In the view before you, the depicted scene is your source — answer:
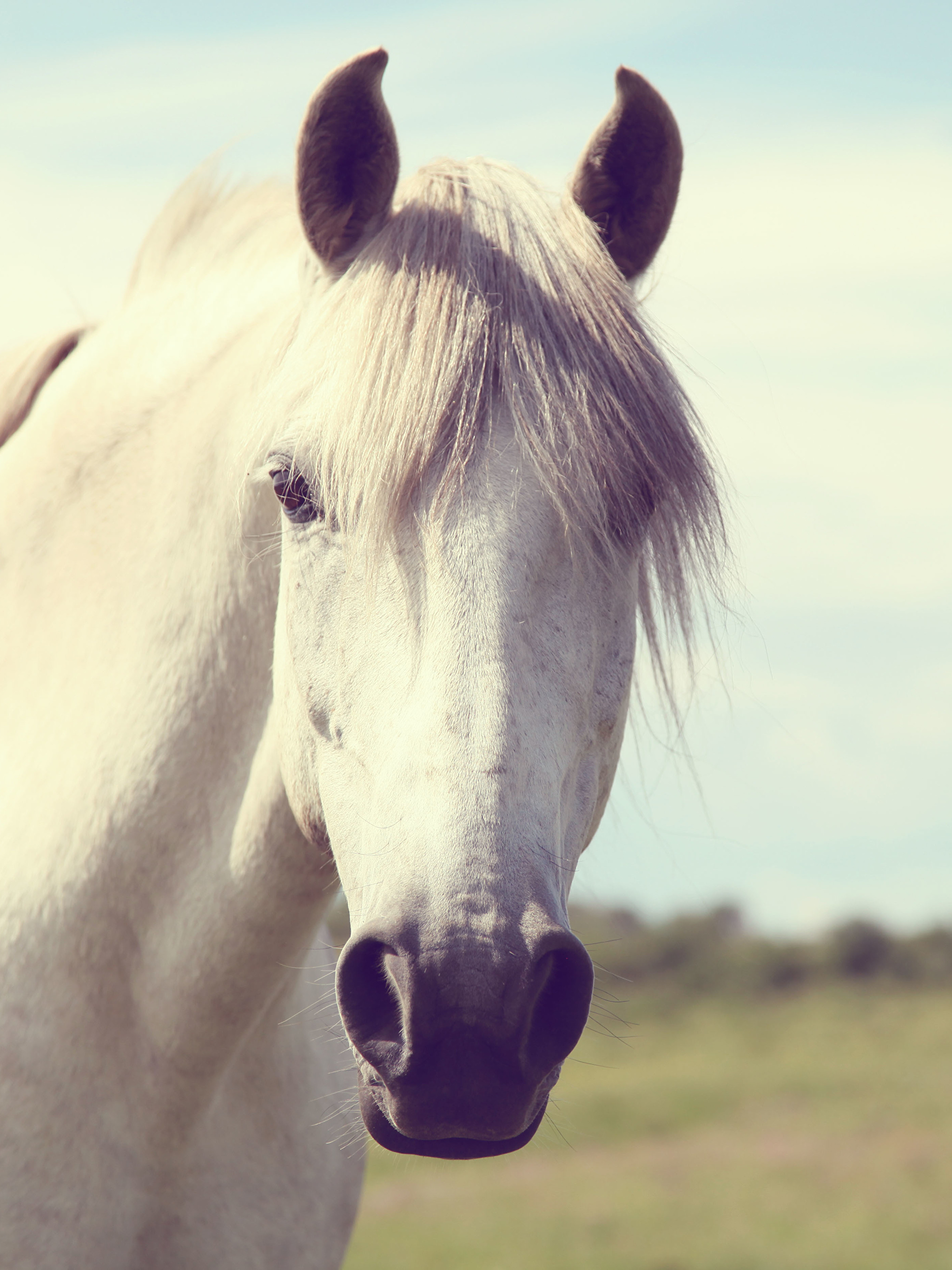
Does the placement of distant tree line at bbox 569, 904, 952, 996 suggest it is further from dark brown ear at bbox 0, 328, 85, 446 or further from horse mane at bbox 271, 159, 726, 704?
horse mane at bbox 271, 159, 726, 704

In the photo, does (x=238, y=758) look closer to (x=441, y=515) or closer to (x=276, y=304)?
(x=441, y=515)

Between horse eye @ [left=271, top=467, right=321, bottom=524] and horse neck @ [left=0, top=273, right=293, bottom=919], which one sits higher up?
horse eye @ [left=271, top=467, right=321, bottom=524]

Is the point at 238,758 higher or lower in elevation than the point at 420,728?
lower

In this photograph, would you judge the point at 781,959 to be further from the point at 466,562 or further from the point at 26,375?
the point at 466,562

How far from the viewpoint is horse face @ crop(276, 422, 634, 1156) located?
5.34 ft

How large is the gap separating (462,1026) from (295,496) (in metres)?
0.91

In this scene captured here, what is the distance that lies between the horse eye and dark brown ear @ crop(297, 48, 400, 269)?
1.38 ft

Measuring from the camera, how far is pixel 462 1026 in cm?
162

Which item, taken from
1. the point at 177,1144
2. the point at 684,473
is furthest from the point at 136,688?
the point at 684,473

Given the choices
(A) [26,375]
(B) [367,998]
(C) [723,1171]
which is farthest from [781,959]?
(B) [367,998]

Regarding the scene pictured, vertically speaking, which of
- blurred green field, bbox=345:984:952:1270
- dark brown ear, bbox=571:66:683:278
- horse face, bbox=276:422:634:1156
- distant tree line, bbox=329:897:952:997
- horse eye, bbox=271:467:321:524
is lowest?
distant tree line, bbox=329:897:952:997

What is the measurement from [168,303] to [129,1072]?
1.62 metres

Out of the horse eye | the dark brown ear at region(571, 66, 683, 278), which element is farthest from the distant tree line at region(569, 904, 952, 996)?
the horse eye

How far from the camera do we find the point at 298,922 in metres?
2.36
